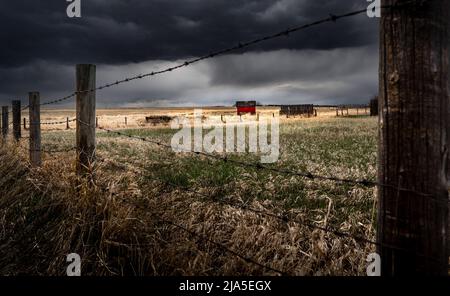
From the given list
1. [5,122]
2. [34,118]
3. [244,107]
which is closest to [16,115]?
[5,122]

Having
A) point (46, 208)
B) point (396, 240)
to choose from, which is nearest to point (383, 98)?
point (396, 240)

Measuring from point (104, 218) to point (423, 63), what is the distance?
301 centimetres

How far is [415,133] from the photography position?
1849mm

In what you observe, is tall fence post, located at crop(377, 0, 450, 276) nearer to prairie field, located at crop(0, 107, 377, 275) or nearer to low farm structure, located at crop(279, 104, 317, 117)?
prairie field, located at crop(0, 107, 377, 275)

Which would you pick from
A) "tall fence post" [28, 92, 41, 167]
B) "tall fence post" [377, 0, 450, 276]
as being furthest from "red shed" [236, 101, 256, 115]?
"tall fence post" [377, 0, 450, 276]

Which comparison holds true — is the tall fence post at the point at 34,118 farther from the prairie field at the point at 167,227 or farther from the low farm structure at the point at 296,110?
the low farm structure at the point at 296,110

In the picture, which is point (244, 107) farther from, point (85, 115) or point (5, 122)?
point (85, 115)

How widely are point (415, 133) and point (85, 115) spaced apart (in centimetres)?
364

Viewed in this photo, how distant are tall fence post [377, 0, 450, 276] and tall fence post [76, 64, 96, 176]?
3.41 meters

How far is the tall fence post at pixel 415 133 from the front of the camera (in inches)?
71.3

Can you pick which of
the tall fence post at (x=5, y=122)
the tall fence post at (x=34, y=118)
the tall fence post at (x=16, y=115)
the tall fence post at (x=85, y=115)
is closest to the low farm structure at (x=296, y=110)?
the tall fence post at (x=5, y=122)

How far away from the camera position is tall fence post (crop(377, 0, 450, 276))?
1.81m
